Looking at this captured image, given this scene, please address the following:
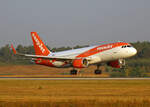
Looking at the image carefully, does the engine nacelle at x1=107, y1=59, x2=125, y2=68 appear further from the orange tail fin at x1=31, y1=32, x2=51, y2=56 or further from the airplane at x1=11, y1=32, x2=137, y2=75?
the orange tail fin at x1=31, y1=32, x2=51, y2=56

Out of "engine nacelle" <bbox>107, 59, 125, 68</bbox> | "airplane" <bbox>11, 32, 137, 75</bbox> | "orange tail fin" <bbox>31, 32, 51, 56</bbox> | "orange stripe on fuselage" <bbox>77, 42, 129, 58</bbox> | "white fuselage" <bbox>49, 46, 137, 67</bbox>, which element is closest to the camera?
"white fuselage" <bbox>49, 46, 137, 67</bbox>

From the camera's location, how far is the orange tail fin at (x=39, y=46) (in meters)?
67.8

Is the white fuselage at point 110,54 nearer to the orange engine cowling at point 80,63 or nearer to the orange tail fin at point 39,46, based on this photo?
the orange engine cowling at point 80,63

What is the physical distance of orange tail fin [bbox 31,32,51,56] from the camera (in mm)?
67775

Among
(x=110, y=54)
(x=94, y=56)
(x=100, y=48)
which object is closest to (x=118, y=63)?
(x=110, y=54)

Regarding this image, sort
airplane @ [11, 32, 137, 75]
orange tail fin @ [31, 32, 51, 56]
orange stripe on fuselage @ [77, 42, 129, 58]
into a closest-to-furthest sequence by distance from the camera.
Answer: airplane @ [11, 32, 137, 75] < orange stripe on fuselage @ [77, 42, 129, 58] < orange tail fin @ [31, 32, 51, 56]

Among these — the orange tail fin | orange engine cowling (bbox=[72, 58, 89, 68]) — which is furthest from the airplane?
the orange tail fin

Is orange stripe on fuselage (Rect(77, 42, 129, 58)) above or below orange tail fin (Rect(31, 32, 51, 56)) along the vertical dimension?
below

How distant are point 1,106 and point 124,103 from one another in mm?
A: 6699

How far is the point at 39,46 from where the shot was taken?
68.8m

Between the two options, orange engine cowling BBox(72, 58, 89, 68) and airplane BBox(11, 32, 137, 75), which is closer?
airplane BBox(11, 32, 137, 75)

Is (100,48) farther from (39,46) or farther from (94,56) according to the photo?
(39,46)

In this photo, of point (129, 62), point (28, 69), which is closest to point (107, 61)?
point (129, 62)

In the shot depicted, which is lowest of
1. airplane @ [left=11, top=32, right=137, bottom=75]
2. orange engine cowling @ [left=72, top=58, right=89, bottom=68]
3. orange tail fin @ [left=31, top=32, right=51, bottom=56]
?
orange engine cowling @ [left=72, top=58, right=89, bottom=68]
